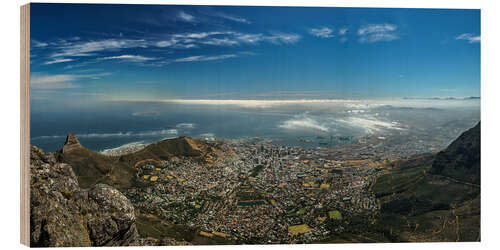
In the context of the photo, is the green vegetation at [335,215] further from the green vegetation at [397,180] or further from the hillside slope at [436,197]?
the green vegetation at [397,180]

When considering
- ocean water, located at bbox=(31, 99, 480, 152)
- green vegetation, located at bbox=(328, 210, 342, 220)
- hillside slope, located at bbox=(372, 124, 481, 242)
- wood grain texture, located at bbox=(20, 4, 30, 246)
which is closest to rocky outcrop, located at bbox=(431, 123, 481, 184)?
hillside slope, located at bbox=(372, 124, 481, 242)

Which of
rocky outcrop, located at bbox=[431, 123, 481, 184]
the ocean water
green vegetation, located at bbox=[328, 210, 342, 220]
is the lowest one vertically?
green vegetation, located at bbox=[328, 210, 342, 220]

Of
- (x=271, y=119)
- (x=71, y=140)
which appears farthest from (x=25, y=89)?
(x=271, y=119)

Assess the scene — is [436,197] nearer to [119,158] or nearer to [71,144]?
[119,158]

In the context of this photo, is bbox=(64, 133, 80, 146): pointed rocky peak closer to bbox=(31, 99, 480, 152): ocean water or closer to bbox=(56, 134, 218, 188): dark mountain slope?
bbox=(56, 134, 218, 188): dark mountain slope

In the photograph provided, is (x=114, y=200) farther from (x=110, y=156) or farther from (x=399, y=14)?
(x=399, y=14)
